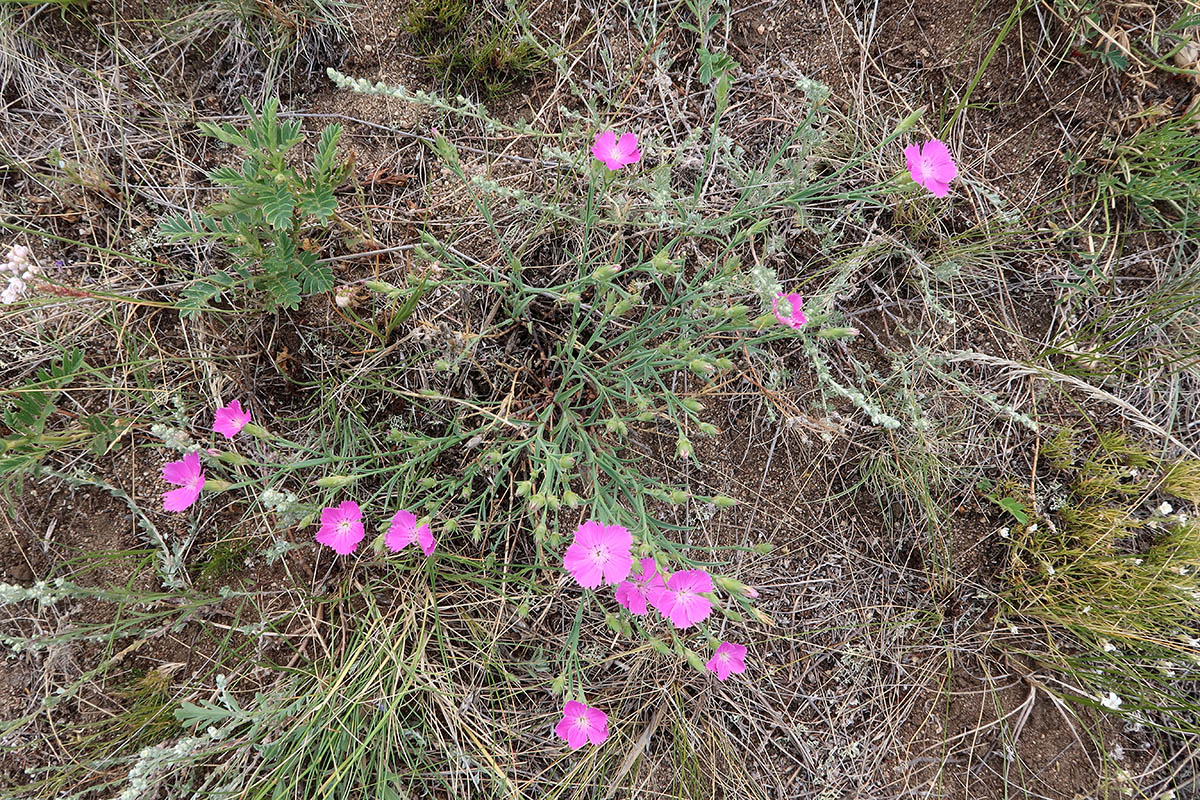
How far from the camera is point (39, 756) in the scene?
242 centimetres

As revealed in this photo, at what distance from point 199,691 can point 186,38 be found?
7.74 feet

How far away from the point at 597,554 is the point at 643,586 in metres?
0.18

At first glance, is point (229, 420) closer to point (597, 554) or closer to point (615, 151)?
point (597, 554)

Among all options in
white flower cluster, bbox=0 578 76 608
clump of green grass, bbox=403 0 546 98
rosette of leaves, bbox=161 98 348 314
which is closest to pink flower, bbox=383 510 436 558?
rosette of leaves, bbox=161 98 348 314

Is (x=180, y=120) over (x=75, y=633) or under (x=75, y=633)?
over

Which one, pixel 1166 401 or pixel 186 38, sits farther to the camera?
pixel 1166 401

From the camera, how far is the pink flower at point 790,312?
213cm

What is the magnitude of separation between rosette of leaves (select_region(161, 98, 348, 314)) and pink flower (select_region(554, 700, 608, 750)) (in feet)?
5.32

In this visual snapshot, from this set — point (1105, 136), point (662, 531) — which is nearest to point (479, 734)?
point (662, 531)

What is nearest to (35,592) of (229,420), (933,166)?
(229,420)

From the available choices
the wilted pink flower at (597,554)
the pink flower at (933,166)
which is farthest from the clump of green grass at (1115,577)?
the wilted pink flower at (597,554)

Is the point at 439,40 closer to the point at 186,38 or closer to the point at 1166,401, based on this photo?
the point at 186,38

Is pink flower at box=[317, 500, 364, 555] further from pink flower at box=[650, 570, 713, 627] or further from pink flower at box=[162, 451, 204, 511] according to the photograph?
pink flower at box=[650, 570, 713, 627]

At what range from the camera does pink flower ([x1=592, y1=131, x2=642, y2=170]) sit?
2143 millimetres
